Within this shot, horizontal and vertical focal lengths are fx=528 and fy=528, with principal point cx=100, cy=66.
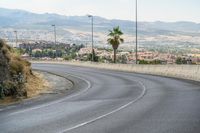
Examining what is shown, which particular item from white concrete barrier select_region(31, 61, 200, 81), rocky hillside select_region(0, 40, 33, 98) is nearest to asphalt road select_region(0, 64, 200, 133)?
rocky hillside select_region(0, 40, 33, 98)

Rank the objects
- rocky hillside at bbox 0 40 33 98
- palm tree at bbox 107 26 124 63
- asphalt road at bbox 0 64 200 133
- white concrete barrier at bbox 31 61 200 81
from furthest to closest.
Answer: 1. palm tree at bbox 107 26 124 63
2. white concrete barrier at bbox 31 61 200 81
3. rocky hillside at bbox 0 40 33 98
4. asphalt road at bbox 0 64 200 133

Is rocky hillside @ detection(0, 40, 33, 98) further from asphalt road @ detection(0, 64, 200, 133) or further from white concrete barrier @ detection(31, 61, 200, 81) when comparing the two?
white concrete barrier @ detection(31, 61, 200, 81)

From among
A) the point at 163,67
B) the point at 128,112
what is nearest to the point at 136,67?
the point at 163,67

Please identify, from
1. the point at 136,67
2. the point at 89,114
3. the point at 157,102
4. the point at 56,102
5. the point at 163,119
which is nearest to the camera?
the point at 163,119

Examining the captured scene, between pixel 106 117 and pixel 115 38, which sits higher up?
pixel 115 38

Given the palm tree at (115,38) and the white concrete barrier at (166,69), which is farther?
the palm tree at (115,38)

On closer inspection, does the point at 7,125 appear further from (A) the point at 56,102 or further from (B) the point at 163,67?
(B) the point at 163,67

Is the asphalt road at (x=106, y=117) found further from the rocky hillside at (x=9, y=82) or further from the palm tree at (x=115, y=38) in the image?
the palm tree at (x=115, y=38)

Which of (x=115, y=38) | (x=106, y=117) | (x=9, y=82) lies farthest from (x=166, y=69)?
(x=115, y=38)

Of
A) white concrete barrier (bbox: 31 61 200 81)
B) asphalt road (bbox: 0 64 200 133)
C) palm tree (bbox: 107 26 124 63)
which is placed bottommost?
white concrete barrier (bbox: 31 61 200 81)

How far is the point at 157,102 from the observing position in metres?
22.6

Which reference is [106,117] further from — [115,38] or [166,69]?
[115,38]

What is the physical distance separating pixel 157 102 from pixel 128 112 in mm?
4036

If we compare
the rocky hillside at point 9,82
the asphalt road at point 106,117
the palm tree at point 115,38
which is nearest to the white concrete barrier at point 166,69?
the rocky hillside at point 9,82
